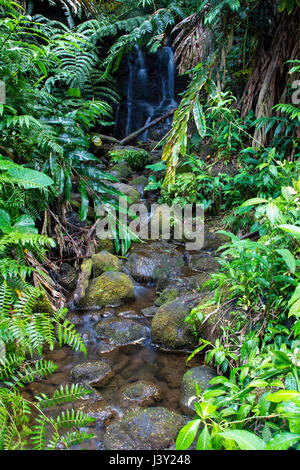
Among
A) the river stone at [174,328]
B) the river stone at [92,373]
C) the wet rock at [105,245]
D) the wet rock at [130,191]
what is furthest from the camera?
the wet rock at [130,191]

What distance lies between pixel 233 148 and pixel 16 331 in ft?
11.8

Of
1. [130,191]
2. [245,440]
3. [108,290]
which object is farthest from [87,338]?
[130,191]

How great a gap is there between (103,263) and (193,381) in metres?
1.69

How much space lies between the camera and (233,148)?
4125 millimetres

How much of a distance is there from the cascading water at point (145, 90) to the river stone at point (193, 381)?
24.6 ft

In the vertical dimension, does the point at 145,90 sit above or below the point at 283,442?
above

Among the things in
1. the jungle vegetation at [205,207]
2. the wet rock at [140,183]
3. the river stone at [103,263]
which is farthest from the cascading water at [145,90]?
the river stone at [103,263]

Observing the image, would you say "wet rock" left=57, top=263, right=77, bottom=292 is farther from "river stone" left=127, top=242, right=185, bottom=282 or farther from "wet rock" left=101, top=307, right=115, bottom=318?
"river stone" left=127, top=242, right=185, bottom=282

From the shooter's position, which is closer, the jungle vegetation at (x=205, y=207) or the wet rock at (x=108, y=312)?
the jungle vegetation at (x=205, y=207)

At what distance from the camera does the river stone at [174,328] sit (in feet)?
7.90

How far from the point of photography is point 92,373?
6.98 feet
